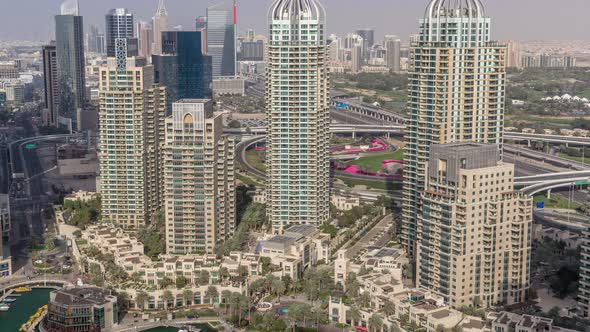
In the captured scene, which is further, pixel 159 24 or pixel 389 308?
pixel 159 24

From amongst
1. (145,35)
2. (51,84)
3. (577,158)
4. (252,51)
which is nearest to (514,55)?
(252,51)

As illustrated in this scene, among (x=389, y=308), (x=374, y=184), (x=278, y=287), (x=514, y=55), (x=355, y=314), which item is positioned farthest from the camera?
(x=514, y=55)

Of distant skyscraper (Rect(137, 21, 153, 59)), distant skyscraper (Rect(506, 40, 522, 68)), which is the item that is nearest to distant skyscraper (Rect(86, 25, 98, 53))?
distant skyscraper (Rect(137, 21, 153, 59))

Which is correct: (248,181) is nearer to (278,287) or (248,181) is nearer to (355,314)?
(278,287)

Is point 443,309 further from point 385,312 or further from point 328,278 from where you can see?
point 328,278

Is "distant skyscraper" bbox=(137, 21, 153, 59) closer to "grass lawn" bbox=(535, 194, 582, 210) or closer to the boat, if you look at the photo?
"grass lawn" bbox=(535, 194, 582, 210)

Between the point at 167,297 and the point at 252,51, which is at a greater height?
the point at 252,51
